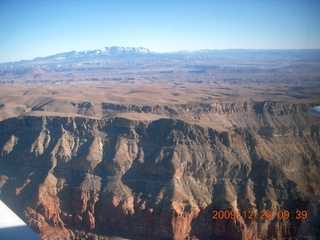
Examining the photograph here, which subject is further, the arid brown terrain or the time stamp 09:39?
the arid brown terrain

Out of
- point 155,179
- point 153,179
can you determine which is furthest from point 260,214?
point 153,179

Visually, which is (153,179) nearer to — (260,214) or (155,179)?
(155,179)

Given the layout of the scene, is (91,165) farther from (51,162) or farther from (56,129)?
(56,129)

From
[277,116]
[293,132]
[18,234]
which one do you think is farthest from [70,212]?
[277,116]

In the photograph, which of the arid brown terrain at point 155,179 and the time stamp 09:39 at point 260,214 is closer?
the time stamp 09:39 at point 260,214
